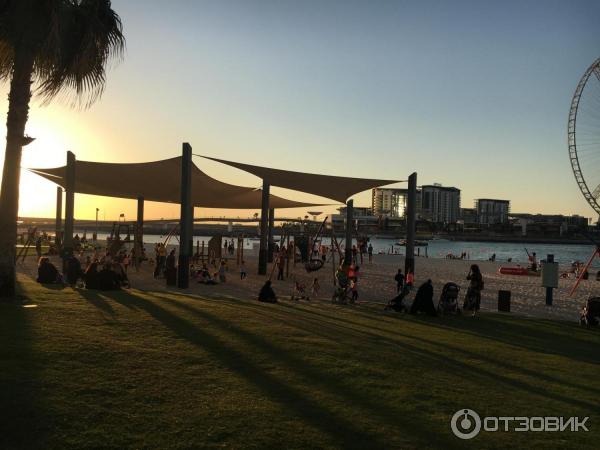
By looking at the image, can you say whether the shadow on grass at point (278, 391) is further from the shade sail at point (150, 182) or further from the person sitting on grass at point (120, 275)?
the shade sail at point (150, 182)

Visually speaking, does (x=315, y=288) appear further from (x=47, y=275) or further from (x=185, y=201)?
(x=47, y=275)

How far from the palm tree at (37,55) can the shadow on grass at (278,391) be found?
415 cm

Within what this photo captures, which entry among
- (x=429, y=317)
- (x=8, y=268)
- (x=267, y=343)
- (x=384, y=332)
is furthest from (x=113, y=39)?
(x=429, y=317)

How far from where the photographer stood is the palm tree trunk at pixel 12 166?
964 cm

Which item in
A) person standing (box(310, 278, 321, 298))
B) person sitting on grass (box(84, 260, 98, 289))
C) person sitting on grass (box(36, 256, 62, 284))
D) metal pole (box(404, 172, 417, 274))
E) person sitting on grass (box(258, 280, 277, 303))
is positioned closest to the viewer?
person sitting on grass (box(258, 280, 277, 303))

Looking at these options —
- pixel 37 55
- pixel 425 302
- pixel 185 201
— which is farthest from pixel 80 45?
pixel 425 302

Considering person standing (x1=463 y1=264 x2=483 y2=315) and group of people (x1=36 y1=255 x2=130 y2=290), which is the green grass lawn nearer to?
person standing (x1=463 y1=264 x2=483 y2=315)

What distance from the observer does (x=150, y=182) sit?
64.5 ft

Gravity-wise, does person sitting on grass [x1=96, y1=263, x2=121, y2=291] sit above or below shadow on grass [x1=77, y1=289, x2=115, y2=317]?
above

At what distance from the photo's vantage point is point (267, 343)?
6.90 m

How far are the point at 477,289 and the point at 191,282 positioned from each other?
918cm

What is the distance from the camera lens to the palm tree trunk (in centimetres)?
964

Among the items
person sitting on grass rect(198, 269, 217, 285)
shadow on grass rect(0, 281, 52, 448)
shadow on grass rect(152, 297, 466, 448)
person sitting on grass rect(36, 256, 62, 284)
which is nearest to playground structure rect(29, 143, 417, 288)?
person sitting on grass rect(198, 269, 217, 285)

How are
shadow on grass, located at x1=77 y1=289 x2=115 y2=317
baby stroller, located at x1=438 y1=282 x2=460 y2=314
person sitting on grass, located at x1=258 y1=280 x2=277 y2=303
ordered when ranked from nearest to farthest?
shadow on grass, located at x1=77 y1=289 x2=115 y2=317 < baby stroller, located at x1=438 y1=282 x2=460 y2=314 < person sitting on grass, located at x1=258 y1=280 x2=277 y2=303
